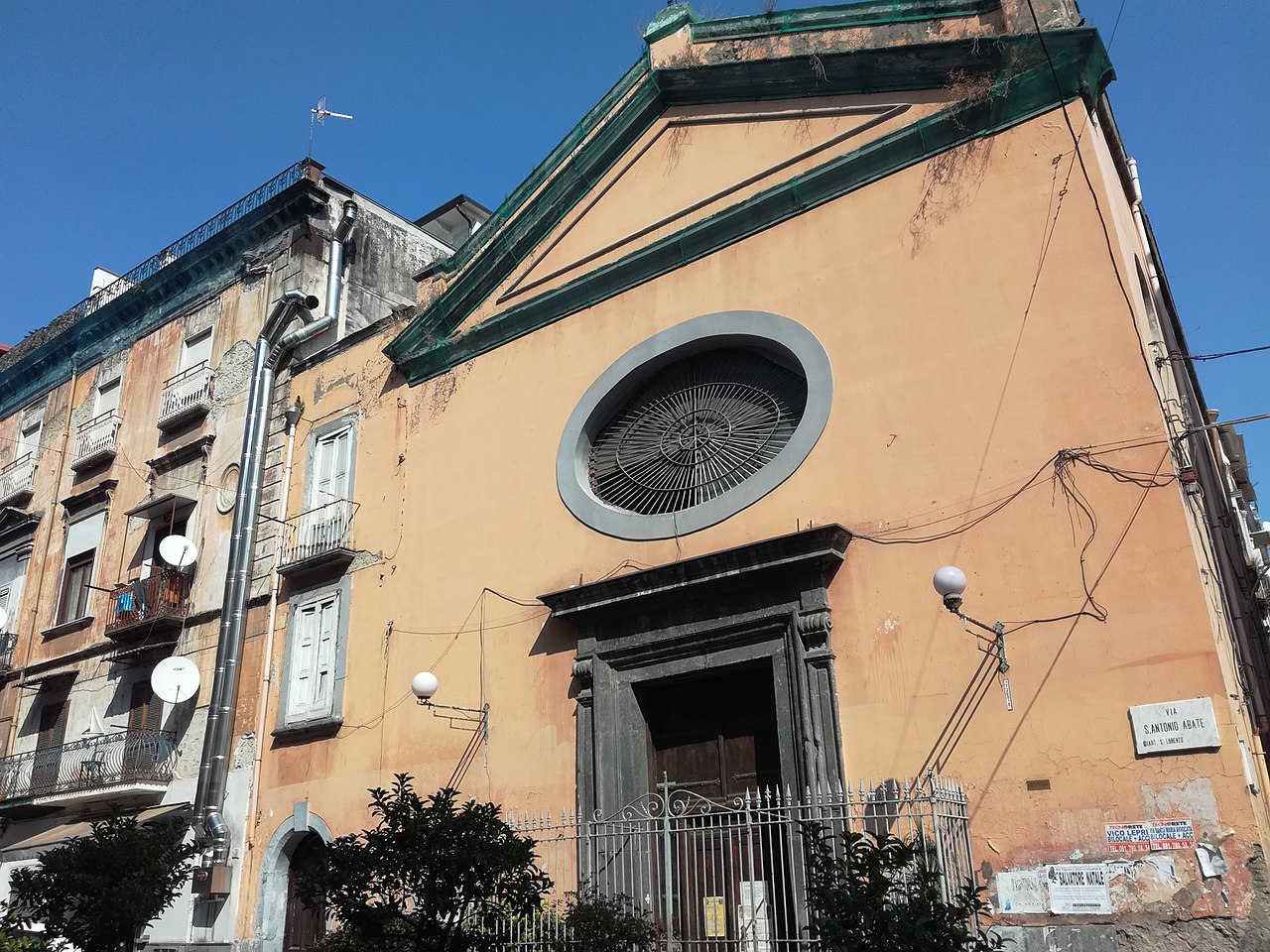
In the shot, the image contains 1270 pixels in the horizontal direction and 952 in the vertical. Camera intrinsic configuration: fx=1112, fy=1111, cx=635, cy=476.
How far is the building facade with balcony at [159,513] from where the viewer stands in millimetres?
15836

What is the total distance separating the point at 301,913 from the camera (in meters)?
13.6

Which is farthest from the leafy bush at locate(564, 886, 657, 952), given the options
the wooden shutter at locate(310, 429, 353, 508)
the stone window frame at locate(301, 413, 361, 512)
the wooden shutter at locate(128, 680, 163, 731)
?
the wooden shutter at locate(128, 680, 163, 731)

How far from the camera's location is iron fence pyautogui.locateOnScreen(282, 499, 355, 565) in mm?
14844

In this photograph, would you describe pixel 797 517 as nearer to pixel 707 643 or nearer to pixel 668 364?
pixel 707 643

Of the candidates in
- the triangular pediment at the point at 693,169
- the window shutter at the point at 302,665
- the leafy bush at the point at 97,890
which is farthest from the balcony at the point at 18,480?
the leafy bush at the point at 97,890

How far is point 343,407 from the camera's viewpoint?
16.0m

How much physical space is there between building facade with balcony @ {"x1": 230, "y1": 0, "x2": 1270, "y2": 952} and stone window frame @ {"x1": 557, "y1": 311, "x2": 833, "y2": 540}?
0.05 meters

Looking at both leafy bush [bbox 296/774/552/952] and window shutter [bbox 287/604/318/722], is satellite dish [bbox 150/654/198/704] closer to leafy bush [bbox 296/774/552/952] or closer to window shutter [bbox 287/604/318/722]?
window shutter [bbox 287/604/318/722]

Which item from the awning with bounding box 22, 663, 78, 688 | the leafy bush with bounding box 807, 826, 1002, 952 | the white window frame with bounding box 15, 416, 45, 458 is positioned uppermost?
the white window frame with bounding box 15, 416, 45, 458

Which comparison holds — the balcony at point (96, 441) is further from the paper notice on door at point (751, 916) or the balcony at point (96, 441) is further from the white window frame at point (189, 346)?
the paper notice on door at point (751, 916)

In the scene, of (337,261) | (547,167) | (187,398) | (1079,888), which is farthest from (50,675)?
(1079,888)

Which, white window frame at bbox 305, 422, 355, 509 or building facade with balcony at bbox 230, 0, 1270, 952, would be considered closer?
building facade with balcony at bbox 230, 0, 1270, 952

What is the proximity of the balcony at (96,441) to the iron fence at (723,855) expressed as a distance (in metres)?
12.9

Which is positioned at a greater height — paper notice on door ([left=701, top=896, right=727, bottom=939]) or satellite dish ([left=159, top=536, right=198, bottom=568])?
satellite dish ([left=159, top=536, right=198, bottom=568])
